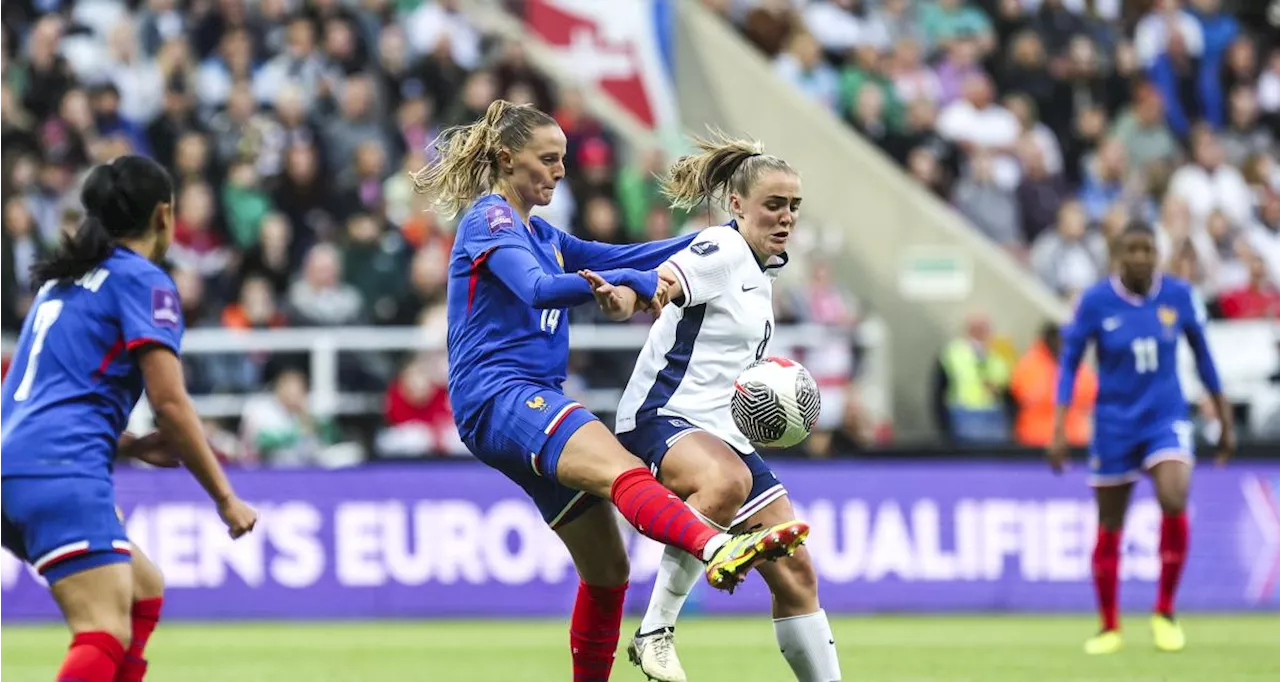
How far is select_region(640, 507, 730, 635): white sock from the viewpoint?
7.66 m

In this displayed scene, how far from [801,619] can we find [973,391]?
30.5 ft

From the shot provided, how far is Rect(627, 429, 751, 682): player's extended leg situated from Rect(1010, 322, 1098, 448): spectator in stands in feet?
28.8

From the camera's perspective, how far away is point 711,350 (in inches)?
303

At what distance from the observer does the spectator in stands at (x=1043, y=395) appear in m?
16.1

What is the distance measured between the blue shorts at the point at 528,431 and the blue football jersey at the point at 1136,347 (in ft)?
17.3

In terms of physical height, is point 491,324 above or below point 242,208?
above

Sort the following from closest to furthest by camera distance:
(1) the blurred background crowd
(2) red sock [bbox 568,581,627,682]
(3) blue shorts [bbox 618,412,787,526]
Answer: (3) blue shorts [bbox 618,412,787,526] → (2) red sock [bbox 568,581,627,682] → (1) the blurred background crowd

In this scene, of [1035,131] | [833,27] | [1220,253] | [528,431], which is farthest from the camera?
[833,27]

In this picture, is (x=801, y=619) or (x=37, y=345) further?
(x=801, y=619)

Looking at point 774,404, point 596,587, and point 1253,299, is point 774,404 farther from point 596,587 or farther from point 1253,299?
point 1253,299

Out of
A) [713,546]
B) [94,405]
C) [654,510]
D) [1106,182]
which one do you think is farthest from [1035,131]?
[94,405]

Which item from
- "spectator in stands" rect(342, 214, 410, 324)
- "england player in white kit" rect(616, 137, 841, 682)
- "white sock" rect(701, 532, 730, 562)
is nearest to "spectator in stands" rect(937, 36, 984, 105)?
"spectator in stands" rect(342, 214, 410, 324)

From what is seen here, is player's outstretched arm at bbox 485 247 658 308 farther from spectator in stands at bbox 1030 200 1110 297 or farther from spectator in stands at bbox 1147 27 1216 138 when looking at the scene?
spectator in stands at bbox 1147 27 1216 138

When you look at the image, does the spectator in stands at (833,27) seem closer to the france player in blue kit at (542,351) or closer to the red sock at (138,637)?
the france player in blue kit at (542,351)
